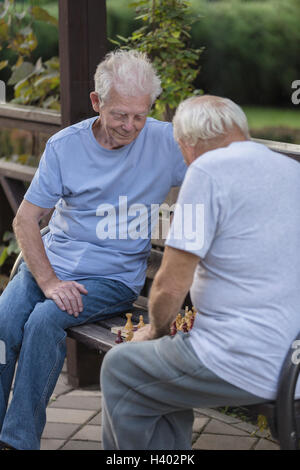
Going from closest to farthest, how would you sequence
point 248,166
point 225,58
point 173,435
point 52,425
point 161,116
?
point 248,166 → point 173,435 → point 52,425 → point 161,116 → point 225,58

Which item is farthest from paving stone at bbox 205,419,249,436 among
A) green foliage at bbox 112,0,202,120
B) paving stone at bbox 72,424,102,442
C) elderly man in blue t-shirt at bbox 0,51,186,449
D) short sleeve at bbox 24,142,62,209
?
green foliage at bbox 112,0,202,120

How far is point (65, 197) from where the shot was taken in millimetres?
3166

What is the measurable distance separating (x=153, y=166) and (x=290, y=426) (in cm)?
120

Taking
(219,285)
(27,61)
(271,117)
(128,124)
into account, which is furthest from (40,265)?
(271,117)

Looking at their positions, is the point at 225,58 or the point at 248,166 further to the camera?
the point at 225,58

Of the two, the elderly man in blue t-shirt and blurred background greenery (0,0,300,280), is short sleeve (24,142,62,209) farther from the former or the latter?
blurred background greenery (0,0,300,280)

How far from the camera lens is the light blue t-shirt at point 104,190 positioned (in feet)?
10.2

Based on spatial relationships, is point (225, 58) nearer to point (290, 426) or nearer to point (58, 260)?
point (58, 260)

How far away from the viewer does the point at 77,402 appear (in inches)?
152

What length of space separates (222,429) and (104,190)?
1.20m

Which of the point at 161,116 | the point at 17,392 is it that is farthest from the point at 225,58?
the point at 17,392

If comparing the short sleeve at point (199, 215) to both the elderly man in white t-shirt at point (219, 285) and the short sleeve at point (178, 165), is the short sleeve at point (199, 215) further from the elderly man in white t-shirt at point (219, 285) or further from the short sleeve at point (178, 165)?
the short sleeve at point (178, 165)

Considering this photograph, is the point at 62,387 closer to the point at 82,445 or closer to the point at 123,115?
the point at 82,445

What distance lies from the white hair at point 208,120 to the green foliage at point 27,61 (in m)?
2.38
